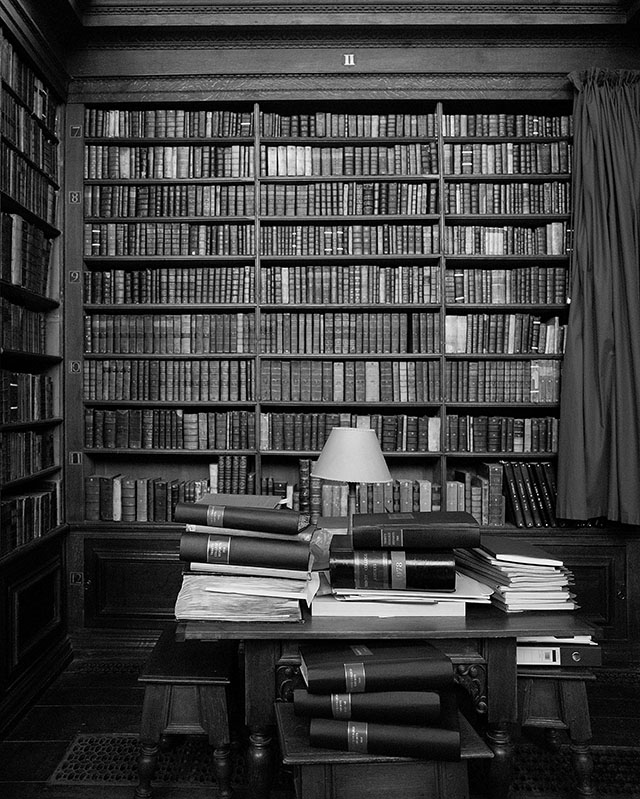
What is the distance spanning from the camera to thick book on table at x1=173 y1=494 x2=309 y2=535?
146 centimetres

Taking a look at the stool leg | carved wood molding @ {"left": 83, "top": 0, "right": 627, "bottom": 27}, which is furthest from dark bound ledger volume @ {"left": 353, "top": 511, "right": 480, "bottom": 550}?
carved wood molding @ {"left": 83, "top": 0, "right": 627, "bottom": 27}

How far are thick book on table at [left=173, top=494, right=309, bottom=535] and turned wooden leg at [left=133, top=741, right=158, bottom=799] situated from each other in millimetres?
717

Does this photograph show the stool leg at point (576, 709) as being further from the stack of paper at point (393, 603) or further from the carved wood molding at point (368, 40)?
the carved wood molding at point (368, 40)

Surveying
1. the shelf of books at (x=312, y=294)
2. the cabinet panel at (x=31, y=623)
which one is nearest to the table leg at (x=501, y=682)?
the shelf of books at (x=312, y=294)

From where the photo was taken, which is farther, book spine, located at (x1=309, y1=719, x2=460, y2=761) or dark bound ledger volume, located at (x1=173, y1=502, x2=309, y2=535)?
dark bound ledger volume, located at (x1=173, y1=502, x2=309, y2=535)

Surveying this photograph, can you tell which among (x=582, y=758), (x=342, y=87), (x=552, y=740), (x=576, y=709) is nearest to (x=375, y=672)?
(x=576, y=709)

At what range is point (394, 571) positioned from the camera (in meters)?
1.42

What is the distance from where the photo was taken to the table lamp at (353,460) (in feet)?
6.26

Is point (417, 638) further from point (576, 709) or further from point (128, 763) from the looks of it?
point (128, 763)

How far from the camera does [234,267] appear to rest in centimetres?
304

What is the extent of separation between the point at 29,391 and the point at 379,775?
7.00 ft

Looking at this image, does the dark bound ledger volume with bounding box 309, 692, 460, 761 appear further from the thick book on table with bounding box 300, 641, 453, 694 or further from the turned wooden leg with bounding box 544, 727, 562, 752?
the turned wooden leg with bounding box 544, 727, 562, 752

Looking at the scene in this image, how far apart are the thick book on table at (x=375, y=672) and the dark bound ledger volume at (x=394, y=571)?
0.16 metres

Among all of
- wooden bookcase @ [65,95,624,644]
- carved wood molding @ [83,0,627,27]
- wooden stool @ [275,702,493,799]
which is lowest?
wooden stool @ [275,702,493,799]
